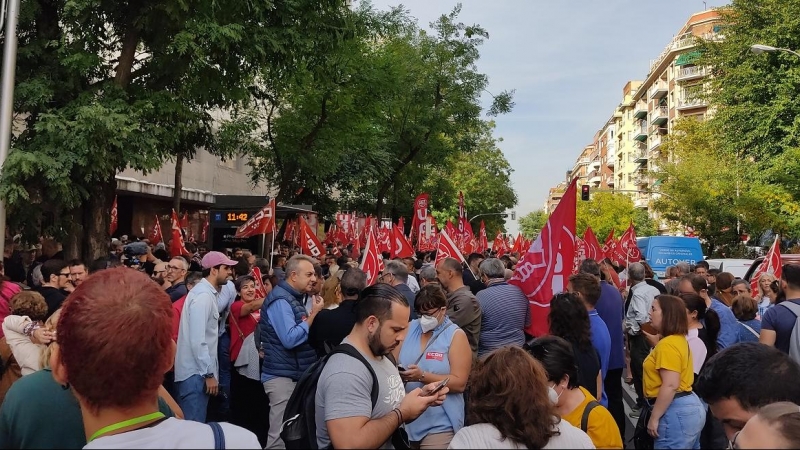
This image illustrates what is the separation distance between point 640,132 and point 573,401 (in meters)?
97.4

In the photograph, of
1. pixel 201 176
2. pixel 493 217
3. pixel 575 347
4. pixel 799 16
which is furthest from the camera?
pixel 493 217

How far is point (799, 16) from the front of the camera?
91.6ft

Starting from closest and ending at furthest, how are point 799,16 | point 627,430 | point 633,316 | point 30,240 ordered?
1. point 627,430
2. point 633,316
3. point 30,240
4. point 799,16

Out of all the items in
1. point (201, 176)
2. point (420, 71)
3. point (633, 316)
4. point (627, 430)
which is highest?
point (420, 71)

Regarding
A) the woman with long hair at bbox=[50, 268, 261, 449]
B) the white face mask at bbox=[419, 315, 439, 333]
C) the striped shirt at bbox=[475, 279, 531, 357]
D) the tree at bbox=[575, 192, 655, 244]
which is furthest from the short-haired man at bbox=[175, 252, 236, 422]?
the tree at bbox=[575, 192, 655, 244]

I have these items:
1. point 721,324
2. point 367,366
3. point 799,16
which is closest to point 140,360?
point 367,366

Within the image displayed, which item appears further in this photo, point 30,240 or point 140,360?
point 30,240

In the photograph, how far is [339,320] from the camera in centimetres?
593

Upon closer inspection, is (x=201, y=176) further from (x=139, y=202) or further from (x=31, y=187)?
(x=31, y=187)

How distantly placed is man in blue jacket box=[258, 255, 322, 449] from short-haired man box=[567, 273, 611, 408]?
2.29m

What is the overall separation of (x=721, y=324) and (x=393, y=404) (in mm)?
4632

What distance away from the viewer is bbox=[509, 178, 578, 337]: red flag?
258 inches

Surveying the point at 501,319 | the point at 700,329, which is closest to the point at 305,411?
the point at 501,319

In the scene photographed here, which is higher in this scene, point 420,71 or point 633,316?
point 420,71
